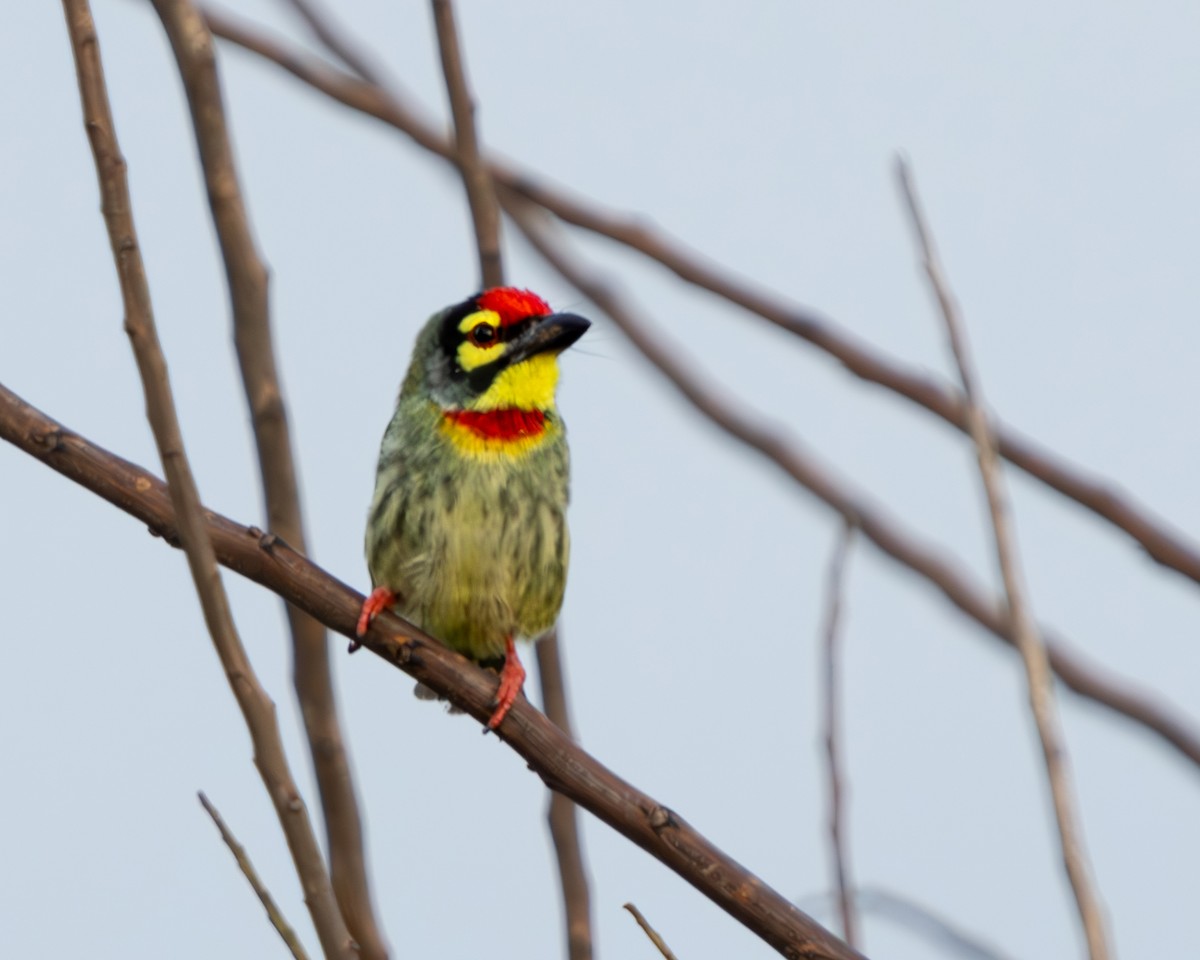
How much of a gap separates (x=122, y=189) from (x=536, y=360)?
2214 mm

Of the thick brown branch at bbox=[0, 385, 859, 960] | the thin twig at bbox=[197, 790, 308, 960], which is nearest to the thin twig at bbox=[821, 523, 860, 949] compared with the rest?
the thick brown branch at bbox=[0, 385, 859, 960]

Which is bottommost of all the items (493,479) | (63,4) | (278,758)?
(278,758)

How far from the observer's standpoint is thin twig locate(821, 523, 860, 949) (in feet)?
8.21

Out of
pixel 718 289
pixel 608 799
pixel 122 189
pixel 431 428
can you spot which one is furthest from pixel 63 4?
pixel 431 428

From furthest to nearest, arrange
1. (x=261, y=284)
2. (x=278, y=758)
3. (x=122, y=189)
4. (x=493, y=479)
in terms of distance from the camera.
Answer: (x=493, y=479), (x=261, y=284), (x=122, y=189), (x=278, y=758)

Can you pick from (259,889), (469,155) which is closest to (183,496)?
(259,889)

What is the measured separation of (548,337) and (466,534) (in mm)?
491

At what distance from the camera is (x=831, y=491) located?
3.31m

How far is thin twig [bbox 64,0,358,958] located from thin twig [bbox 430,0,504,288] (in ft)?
3.59

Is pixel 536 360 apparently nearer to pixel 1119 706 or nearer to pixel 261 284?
pixel 261 284

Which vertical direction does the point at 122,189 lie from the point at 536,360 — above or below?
below

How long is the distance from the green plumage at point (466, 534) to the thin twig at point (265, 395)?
1.12m

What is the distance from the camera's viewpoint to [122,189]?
196cm

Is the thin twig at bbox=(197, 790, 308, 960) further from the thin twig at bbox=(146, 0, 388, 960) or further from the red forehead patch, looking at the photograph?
the red forehead patch
